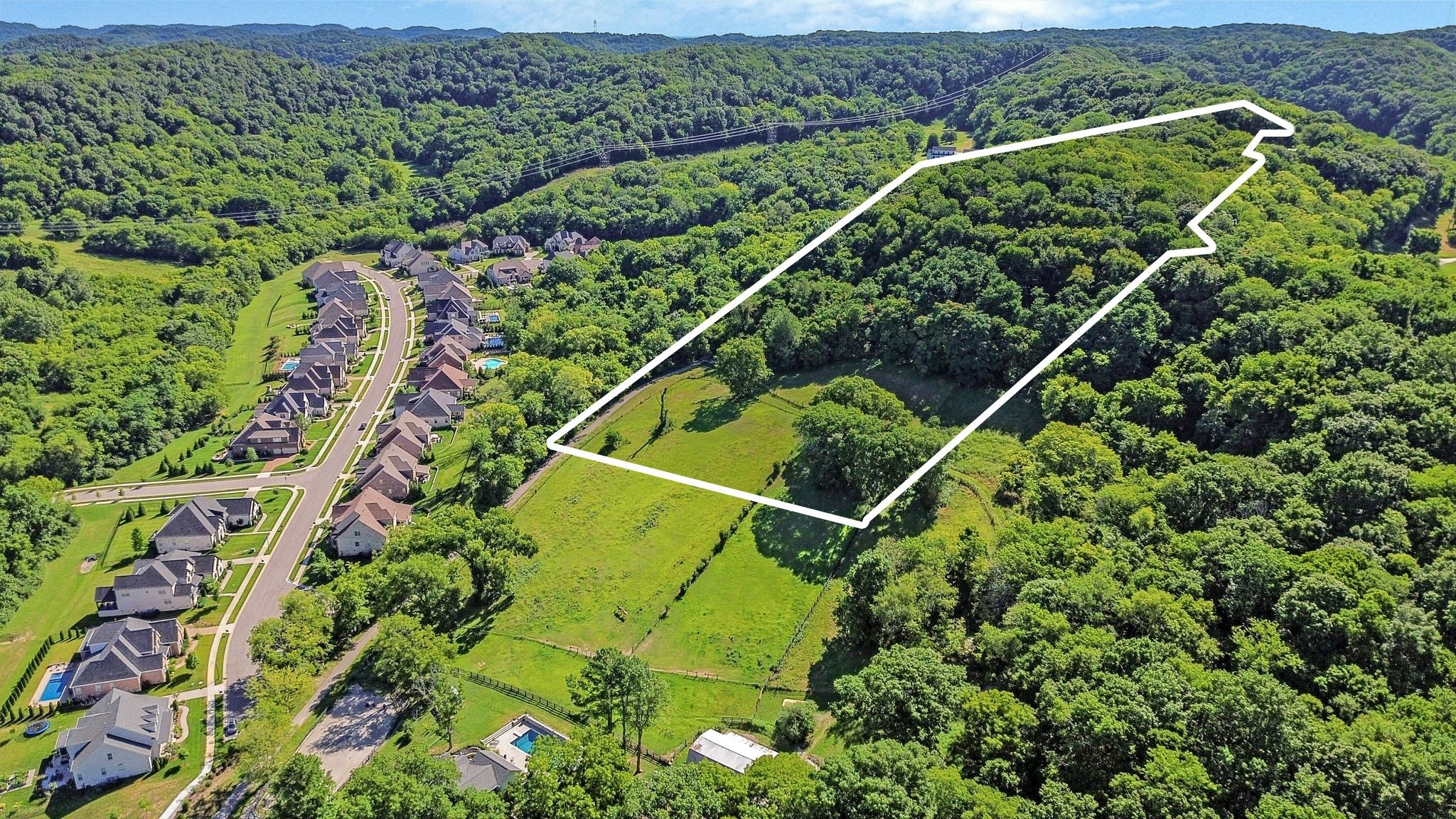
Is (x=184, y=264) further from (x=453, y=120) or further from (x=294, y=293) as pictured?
(x=453, y=120)

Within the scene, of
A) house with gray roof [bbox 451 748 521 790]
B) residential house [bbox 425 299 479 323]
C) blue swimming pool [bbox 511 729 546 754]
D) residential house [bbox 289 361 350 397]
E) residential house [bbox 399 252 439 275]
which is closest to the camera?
house with gray roof [bbox 451 748 521 790]

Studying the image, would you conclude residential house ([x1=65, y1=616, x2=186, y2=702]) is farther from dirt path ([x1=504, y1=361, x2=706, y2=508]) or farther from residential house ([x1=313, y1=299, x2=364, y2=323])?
residential house ([x1=313, y1=299, x2=364, y2=323])

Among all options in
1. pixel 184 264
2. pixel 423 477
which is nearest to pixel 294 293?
pixel 184 264

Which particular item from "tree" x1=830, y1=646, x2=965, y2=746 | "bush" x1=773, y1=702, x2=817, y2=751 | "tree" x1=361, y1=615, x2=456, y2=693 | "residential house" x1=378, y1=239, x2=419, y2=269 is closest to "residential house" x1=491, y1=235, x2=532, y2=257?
"residential house" x1=378, y1=239, x2=419, y2=269

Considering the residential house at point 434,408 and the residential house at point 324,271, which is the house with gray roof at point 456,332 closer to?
the residential house at point 434,408

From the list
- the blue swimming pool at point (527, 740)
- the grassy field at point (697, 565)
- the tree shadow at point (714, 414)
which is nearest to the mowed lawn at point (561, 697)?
the grassy field at point (697, 565)

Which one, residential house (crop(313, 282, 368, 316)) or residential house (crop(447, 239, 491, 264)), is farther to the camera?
residential house (crop(447, 239, 491, 264))

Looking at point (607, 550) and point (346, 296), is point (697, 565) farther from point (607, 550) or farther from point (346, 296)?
point (346, 296)
